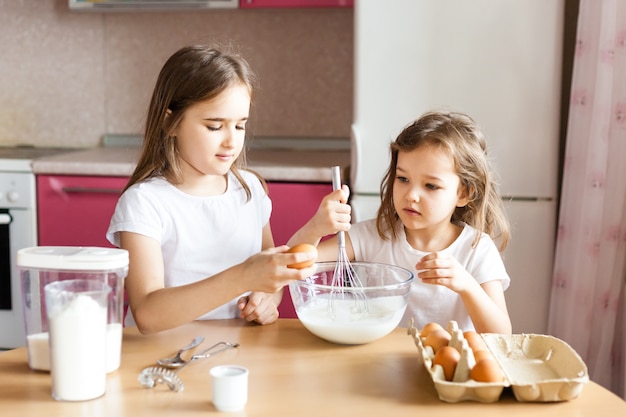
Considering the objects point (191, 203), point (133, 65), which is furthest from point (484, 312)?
point (133, 65)

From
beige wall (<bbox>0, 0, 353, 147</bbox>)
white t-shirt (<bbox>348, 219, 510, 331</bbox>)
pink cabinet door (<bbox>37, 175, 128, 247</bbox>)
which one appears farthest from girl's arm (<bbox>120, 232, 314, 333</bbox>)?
beige wall (<bbox>0, 0, 353, 147</bbox>)

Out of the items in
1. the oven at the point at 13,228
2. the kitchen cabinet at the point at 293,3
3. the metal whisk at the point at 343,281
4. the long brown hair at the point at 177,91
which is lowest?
the oven at the point at 13,228

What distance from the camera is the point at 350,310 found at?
144 cm

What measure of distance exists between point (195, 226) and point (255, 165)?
1.02 meters

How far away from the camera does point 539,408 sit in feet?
3.83

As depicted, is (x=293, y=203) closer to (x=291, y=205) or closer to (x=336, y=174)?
(x=291, y=205)

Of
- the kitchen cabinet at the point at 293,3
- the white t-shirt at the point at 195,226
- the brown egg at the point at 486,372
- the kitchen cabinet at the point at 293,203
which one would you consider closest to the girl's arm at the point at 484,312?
the brown egg at the point at 486,372

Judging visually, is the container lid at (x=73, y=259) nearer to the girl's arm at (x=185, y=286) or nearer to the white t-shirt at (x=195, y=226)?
the girl's arm at (x=185, y=286)

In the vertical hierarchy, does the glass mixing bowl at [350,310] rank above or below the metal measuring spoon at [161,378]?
above

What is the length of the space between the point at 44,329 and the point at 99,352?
0.15m

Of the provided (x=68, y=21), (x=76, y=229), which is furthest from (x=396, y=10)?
(x=68, y=21)

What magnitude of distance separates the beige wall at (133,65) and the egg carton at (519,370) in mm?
2116

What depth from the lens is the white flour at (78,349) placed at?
1148mm

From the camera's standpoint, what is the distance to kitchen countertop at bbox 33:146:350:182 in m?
2.75
